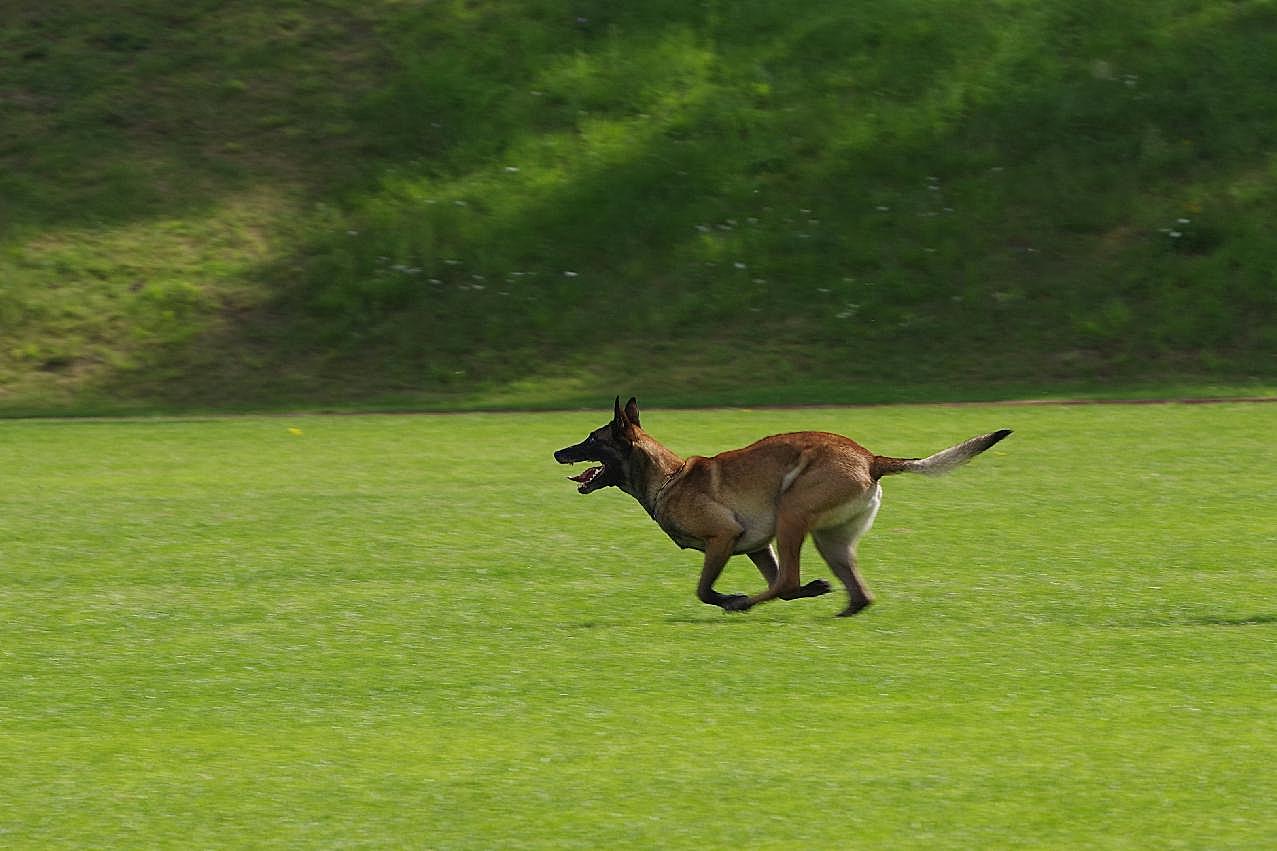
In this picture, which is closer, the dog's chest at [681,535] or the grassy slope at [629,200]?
the dog's chest at [681,535]

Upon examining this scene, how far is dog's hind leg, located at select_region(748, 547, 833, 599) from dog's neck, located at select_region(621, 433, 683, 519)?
0.54 m

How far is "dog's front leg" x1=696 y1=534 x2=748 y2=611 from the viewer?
919cm

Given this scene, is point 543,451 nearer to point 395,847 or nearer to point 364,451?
point 364,451

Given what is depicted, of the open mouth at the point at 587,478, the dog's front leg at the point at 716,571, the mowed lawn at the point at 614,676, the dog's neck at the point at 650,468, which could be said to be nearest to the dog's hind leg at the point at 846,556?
the mowed lawn at the point at 614,676

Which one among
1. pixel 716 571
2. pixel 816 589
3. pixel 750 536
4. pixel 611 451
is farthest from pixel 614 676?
pixel 611 451

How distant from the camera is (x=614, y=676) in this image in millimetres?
7871

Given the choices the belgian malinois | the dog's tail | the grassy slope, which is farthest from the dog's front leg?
the grassy slope

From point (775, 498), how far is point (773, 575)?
560 mm

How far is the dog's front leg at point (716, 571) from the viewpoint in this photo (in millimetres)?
9188

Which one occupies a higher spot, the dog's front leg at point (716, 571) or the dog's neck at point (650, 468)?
the dog's neck at point (650, 468)

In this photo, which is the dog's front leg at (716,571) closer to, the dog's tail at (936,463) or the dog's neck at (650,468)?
the dog's neck at (650,468)

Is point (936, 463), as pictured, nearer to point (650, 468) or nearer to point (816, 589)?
point (816, 589)

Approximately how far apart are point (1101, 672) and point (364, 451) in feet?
38.9

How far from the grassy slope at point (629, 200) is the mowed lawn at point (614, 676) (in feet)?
41.1
